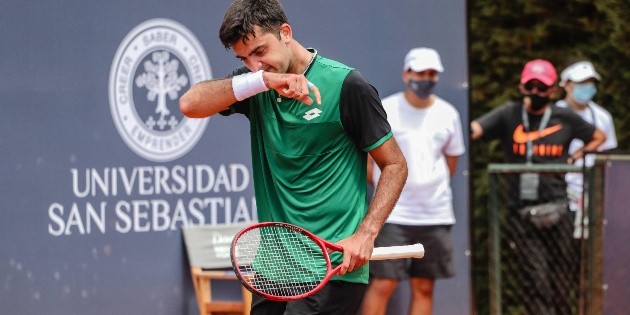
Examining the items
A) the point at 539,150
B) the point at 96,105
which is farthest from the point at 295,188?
the point at 539,150

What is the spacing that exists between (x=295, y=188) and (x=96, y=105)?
266 centimetres

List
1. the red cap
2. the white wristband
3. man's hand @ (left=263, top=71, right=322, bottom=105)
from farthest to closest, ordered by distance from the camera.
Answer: the red cap
the white wristband
man's hand @ (left=263, top=71, right=322, bottom=105)

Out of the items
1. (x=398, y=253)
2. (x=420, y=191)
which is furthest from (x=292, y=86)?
(x=420, y=191)

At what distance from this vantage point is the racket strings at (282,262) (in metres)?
4.90

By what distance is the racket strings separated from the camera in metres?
4.90

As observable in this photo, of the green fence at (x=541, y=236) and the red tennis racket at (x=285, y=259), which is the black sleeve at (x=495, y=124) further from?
the red tennis racket at (x=285, y=259)

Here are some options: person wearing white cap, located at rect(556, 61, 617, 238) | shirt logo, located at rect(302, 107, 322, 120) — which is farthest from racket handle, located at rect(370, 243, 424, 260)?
person wearing white cap, located at rect(556, 61, 617, 238)

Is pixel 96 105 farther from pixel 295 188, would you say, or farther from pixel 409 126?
pixel 295 188

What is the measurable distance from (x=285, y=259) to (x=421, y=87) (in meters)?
3.73

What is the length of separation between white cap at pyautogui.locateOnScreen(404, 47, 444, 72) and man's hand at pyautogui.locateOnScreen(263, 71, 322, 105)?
146 inches

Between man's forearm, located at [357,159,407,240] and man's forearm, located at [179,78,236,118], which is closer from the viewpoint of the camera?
man's forearm, located at [357,159,407,240]

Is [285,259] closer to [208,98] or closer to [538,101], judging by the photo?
[208,98]

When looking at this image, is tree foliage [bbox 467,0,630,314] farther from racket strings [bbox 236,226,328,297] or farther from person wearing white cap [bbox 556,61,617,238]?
racket strings [bbox 236,226,328,297]

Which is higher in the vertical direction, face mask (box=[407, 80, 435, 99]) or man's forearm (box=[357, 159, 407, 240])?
face mask (box=[407, 80, 435, 99])
